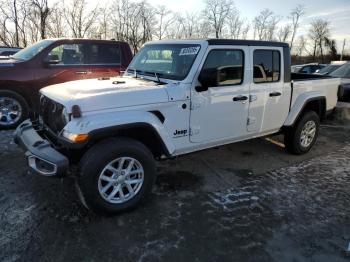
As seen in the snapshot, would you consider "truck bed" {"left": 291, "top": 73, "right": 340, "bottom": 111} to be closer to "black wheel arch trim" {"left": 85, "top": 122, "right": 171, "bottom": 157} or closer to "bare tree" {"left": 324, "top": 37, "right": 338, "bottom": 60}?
"black wheel arch trim" {"left": 85, "top": 122, "right": 171, "bottom": 157}

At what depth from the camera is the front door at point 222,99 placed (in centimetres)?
391

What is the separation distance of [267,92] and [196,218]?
227cm

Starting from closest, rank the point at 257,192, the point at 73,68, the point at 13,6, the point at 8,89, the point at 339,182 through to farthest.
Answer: the point at 257,192
the point at 339,182
the point at 8,89
the point at 73,68
the point at 13,6

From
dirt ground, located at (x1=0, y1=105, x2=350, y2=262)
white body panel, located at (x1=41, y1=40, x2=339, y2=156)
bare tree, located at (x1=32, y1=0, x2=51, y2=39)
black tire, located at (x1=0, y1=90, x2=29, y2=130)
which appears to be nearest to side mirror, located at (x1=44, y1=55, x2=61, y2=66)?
black tire, located at (x1=0, y1=90, x2=29, y2=130)

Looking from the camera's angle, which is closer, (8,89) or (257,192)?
(257,192)

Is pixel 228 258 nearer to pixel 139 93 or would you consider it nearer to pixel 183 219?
pixel 183 219

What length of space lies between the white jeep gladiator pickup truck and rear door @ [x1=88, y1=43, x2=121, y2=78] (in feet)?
8.32

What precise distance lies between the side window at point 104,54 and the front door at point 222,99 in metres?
3.94

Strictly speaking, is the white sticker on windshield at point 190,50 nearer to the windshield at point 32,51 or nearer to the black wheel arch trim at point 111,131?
the black wheel arch trim at point 111,131

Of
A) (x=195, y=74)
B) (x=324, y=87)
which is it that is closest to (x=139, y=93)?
(x=195, y=74)

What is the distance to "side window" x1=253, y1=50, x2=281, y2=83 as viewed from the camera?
14.8ft

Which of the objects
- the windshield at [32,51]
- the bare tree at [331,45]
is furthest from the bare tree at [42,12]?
the bare tree at [331,45]

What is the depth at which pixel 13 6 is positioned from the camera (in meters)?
18.8

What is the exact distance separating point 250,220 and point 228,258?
716mm
